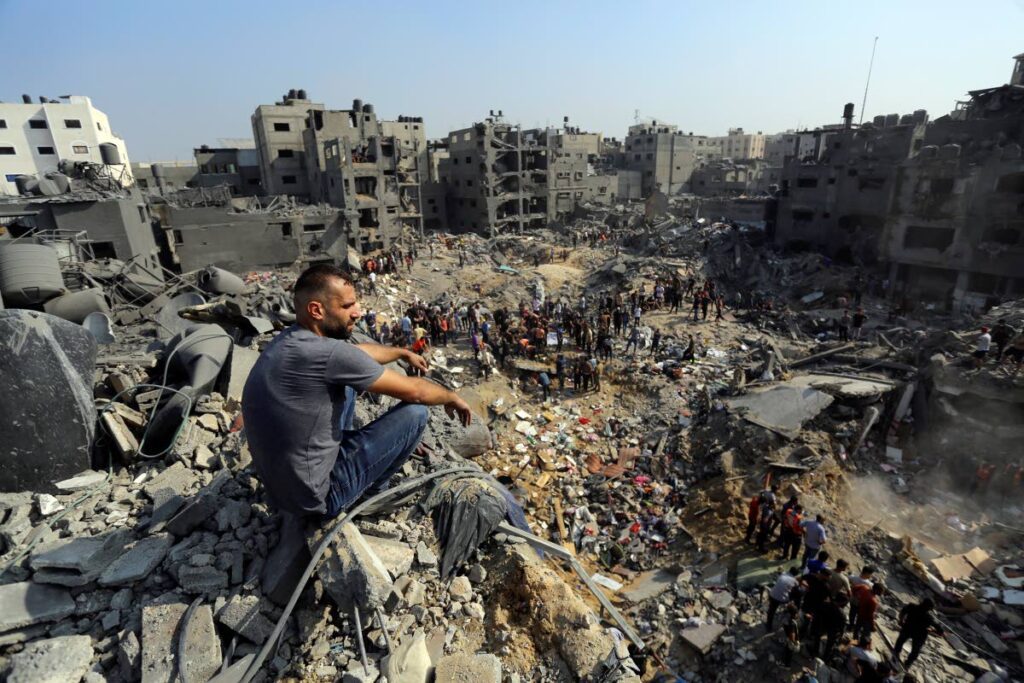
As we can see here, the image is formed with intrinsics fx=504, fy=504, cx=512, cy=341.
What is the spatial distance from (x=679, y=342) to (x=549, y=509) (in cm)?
1063

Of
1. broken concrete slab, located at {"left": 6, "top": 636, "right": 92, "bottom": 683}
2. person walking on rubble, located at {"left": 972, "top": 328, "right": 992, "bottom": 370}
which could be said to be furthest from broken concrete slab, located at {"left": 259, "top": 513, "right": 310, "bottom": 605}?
person walking on rubble, located at {"left": 972, "top": 328, "right": 992, "bottom": 370}

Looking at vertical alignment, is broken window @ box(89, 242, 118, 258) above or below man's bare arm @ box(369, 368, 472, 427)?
below

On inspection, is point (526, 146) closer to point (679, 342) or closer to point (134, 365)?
point (679, 342)

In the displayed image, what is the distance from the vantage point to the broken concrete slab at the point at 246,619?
300 centimetres

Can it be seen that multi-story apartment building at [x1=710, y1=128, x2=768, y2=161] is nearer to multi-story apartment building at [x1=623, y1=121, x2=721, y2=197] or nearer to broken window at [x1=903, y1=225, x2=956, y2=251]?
multi-story apartment building at [x1=623, y1=121, x2=721, y2=197]

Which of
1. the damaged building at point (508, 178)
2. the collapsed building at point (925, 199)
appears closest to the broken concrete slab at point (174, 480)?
the collapsed building at point (925, 199)

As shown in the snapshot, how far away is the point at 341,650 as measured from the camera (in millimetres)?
3027

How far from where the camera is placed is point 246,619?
119 inches

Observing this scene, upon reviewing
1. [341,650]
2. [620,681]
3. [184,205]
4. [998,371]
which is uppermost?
[184,205]

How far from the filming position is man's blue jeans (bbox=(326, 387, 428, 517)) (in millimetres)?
3242

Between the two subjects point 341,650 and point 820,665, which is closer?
point 341,650

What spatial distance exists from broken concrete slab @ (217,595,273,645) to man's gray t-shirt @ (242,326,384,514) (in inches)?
30.3

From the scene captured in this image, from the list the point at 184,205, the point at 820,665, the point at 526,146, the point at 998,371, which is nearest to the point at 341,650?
the point at 820,665

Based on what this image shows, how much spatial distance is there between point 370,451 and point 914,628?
712 centimetres
